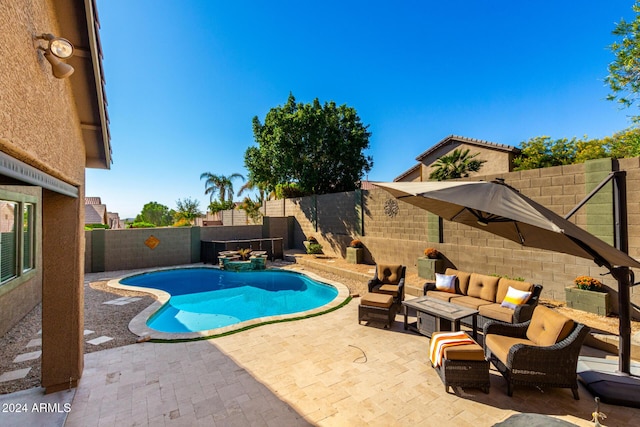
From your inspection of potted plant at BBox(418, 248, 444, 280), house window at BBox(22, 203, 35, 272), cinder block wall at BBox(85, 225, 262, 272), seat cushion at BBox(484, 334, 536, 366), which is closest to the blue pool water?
cinder block wall at BBox(85, 225, 262, 272)

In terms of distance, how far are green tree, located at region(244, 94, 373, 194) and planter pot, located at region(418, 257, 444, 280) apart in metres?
9.05

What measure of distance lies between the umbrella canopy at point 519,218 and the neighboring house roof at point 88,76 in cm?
431

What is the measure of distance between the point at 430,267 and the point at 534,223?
720 centimetres

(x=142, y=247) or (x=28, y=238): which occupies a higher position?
(x=28, y=238)

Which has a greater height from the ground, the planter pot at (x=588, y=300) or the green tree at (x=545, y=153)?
the green tree at (x=545, y=153)

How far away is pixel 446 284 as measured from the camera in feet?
22.8

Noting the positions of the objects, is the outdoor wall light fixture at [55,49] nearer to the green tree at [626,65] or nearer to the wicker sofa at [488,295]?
the wicker sofa at [488,295]

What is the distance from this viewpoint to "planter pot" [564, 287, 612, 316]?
6.03 metres

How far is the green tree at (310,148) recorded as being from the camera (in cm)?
1656

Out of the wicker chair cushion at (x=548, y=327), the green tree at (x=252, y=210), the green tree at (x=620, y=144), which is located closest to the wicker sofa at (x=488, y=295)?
the wicker chair cushion at (x=548, y=327)

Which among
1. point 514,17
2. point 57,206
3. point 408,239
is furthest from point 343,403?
point 514,17

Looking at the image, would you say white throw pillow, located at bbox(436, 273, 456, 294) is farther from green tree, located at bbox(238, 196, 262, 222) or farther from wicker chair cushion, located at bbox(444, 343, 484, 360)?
green tree, located at bbox(238, 196, 262, 222)

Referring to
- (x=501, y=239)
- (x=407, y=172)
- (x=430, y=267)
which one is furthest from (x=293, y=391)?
(x=407, y=172)

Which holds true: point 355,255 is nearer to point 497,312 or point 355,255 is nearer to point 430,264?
point 430,264
